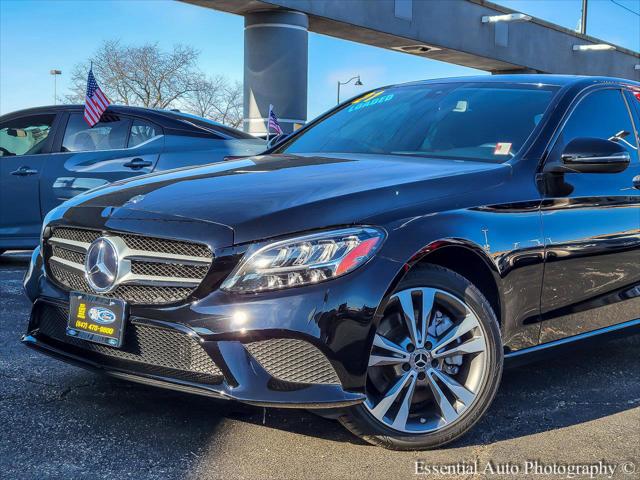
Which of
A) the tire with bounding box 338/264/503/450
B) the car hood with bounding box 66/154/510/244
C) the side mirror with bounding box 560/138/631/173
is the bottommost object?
the tire with bounding box 338/264/503/450

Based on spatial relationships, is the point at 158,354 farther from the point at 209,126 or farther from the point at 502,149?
the point at 209,126

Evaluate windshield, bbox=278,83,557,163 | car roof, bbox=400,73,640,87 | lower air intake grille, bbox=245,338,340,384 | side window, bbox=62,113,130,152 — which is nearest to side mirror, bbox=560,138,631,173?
windshield, bbox=278,83,557,163

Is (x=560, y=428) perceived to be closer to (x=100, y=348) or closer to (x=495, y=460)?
(x=495, y=460)

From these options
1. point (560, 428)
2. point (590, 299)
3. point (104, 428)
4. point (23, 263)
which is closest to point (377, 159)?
point (590, 299)

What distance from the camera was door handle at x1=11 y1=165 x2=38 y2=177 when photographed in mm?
6793

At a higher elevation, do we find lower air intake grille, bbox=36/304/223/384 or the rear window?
the rear window

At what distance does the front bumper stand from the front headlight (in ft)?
0.11

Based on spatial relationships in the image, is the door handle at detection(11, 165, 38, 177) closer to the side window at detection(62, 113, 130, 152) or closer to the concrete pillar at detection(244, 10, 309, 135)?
the side window at detection(62, 113, 130, 152)

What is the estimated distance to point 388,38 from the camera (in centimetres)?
2244

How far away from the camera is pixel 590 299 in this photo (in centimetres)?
345

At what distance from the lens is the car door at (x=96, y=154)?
6.72m

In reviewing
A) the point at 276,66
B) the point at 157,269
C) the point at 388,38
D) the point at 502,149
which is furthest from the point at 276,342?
the point at 388,38

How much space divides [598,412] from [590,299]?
52cm

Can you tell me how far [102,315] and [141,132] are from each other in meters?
4.61
